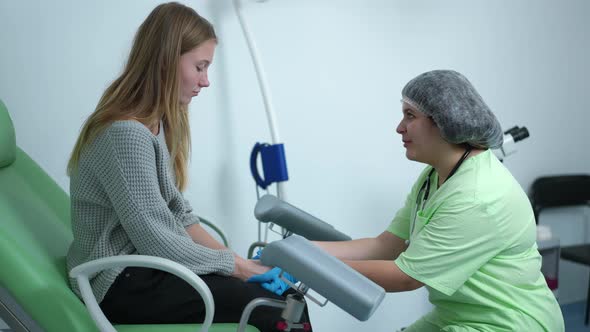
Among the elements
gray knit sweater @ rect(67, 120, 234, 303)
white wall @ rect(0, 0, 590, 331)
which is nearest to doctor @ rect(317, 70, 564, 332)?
gray knit sweater @ rect(67, 120, 234, 303)

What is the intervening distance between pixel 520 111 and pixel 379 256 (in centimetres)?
160

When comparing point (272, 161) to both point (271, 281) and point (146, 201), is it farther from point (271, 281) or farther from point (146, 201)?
point (146, 201)

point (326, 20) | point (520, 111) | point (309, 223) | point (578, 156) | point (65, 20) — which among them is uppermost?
point (65, 20)

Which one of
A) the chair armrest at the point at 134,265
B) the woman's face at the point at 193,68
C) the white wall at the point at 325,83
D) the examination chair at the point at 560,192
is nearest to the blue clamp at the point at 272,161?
the white wall at the point at 325,83

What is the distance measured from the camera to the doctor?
1438mm

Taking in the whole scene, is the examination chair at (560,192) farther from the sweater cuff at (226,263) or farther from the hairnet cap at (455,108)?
the sweater cuff at (226,263)

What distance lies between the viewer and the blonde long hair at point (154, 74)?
158cm

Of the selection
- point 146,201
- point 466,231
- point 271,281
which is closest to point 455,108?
point 466,231

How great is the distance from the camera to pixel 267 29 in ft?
8.04

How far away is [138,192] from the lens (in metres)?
1.42

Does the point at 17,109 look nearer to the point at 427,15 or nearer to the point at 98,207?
the point at 98,207

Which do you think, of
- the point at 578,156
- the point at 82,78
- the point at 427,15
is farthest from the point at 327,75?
the point at 578,156

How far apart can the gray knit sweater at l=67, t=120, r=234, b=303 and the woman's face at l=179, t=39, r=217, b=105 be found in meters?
0.20

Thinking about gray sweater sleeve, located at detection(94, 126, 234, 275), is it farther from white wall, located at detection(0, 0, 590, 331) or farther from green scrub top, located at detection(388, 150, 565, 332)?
white wall, located at detection(0, 0, 590, 331)
